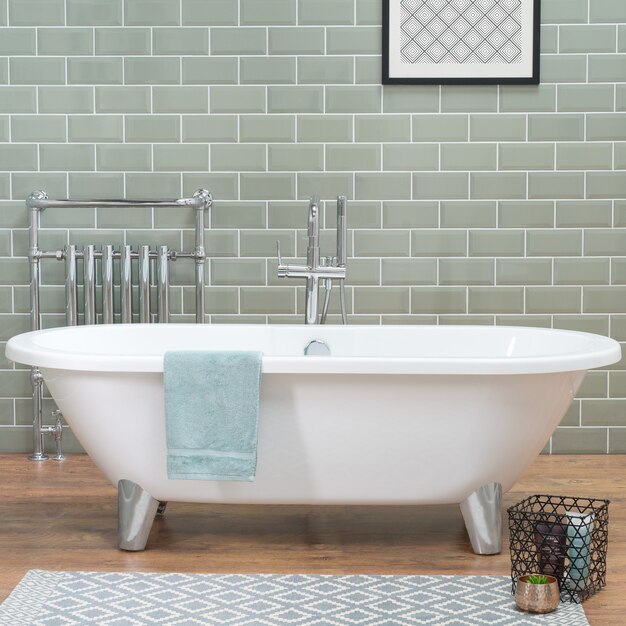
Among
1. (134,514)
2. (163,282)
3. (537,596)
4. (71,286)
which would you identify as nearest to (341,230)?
(163,282)

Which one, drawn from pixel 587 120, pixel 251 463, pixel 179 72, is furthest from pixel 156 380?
pixel 587 120

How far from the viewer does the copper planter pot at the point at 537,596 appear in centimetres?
244

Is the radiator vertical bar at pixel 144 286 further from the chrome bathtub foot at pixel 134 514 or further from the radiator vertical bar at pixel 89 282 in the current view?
the chrome bathtub foot at pixel 134 514

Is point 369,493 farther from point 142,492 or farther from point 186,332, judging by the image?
point 186,332

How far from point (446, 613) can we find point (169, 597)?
72cm

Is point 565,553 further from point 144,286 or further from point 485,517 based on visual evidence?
point 144,286

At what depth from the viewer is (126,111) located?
4230 millimetres

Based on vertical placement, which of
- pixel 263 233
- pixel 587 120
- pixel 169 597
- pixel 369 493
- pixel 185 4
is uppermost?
pixel 185 4

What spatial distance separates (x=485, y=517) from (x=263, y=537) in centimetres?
70

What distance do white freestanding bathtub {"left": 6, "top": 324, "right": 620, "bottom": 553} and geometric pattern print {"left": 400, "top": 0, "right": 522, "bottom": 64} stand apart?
68.0 inches

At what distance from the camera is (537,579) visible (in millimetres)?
2461

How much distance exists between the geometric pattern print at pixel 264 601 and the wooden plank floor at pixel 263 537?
9cm

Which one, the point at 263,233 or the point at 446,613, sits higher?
the point at 263,233

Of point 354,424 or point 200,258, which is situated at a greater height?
point 200,258
